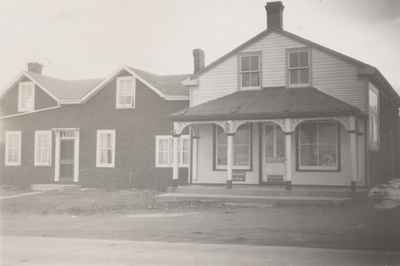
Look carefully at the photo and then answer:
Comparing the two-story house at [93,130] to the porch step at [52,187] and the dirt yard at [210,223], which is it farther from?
the dirt yard at [210,223]

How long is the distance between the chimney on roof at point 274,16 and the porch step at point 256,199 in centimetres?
558

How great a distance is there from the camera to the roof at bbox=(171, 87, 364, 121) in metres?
15.0

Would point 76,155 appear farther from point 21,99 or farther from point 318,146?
point 318,146

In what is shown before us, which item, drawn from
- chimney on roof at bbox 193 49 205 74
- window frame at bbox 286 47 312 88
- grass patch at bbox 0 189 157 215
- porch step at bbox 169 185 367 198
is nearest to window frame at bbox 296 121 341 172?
porch step at bbox 169 185 367 198

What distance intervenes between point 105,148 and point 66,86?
177 inches

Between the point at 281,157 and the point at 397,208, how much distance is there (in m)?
4.88

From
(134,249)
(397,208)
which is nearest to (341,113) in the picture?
(397,208)

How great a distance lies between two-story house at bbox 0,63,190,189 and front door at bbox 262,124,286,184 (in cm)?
374

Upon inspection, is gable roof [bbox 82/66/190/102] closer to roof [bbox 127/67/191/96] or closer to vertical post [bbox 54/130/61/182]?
roof [bbox 127/67/191/96]

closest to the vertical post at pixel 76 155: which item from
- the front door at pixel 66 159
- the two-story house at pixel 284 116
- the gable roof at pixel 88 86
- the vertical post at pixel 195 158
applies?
the front door at pixel 66 159

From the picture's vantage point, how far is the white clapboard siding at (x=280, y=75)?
1612cm

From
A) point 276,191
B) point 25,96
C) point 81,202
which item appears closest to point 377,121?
point 276,191

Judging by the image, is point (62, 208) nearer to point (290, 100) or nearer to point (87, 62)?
point (87, 62)

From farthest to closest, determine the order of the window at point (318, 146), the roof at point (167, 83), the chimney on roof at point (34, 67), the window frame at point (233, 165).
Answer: the chimney on roof at point (34, 67) < the roof at point (167, 83) < the window frame at point (233, 165) < the window at point (318, 146)
